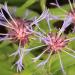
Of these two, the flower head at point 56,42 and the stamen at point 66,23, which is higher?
the stamen at point 66,23

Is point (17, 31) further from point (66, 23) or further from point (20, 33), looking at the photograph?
point (66, 23)

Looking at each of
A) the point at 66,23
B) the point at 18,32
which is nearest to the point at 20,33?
the point at 18,32

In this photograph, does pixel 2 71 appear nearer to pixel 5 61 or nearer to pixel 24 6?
pixel 5 61

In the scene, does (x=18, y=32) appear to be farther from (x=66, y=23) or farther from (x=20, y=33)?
(x=66, y=23)

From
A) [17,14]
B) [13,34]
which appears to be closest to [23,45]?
[13,34]

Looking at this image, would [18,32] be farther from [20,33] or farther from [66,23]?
[66,23]

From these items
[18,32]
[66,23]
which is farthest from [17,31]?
[66,23]

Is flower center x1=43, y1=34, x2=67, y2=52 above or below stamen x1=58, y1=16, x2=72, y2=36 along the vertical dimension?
below

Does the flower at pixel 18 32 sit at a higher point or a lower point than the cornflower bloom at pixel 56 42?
higher

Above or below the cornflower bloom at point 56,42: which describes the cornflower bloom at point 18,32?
above

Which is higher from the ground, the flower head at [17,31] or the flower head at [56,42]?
the flower head at [17,31]

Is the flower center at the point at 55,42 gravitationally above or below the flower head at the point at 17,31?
below
